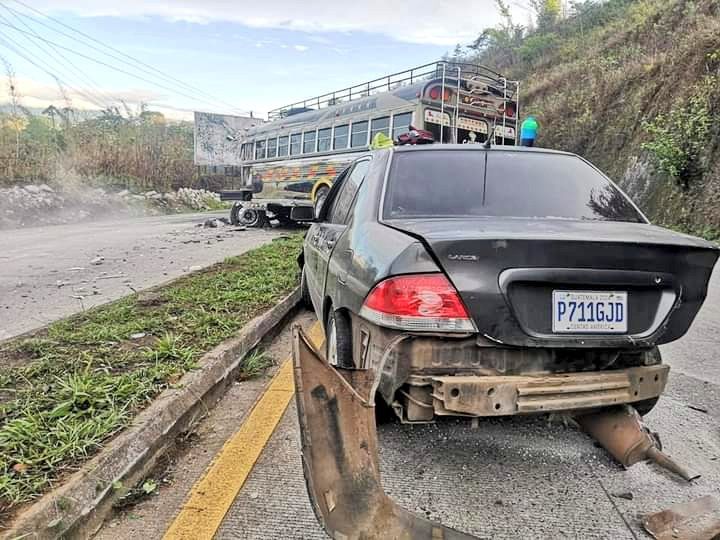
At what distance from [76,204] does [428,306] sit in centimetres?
2452

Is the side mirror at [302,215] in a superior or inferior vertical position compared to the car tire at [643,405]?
superior

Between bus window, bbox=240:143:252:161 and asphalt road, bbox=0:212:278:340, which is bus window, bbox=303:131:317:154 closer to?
asphalt road, bbox=0:212:278:340

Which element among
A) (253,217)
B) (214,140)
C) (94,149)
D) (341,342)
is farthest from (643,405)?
(214,140)

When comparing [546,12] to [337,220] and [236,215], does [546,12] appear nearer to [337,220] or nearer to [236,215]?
[236,215]

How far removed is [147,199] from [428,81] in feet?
62.7

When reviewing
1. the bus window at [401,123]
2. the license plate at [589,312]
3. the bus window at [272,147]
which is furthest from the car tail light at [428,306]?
the bus window at [272,147]

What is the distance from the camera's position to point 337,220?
3.80 metres

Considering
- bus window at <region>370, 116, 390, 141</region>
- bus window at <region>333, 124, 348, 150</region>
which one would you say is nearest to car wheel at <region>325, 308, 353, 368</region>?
bus window at <region>370, 116, 390, 141</region>

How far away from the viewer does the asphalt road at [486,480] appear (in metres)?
2.21

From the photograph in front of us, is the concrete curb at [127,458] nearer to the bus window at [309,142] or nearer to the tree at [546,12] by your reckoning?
the bus window at [309,142]

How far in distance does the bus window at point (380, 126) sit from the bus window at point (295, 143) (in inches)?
140

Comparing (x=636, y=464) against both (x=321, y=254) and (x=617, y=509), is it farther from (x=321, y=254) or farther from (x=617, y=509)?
(x=321, y=254)

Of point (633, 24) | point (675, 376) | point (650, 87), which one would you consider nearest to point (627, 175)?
point (650, 87)

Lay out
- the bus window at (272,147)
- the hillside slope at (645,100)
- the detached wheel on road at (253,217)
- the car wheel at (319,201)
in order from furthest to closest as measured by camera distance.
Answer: the bus window at (272,147)
the detached wheel on road at (253,217)
the hillside slope at (645,100)
the car wheel at (319,201)
